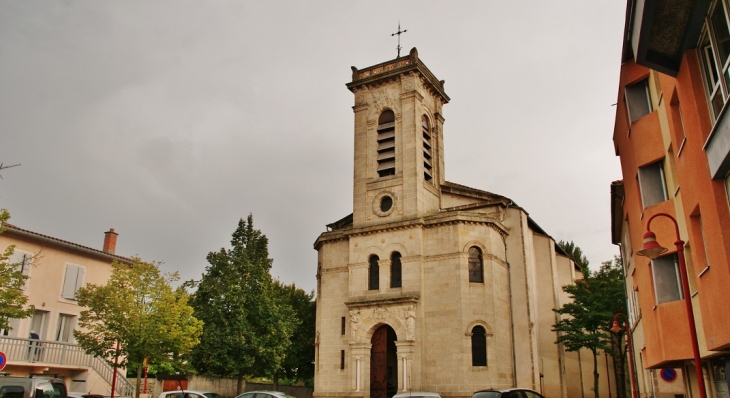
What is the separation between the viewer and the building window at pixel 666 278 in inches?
537

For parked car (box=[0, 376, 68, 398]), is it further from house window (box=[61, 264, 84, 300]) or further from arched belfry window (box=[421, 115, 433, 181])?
arched belfry window (box=[421, 115, 433, 181])

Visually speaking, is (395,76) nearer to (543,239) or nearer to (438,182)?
(438,182)

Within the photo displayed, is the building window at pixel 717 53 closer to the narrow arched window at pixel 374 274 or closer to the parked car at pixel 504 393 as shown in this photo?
the parked car at pixel 504 393

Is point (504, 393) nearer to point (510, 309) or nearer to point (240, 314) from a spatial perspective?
point (510, 309)

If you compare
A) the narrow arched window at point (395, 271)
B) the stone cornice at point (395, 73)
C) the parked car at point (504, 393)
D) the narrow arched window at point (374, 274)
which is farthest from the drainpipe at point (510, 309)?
the parked car at point (504, 393)

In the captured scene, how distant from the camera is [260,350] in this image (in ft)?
110

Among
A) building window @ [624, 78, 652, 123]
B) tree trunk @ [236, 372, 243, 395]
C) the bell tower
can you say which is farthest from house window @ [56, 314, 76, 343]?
building window @ [624, 78, 652, 123]

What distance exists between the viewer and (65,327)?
26.7 m

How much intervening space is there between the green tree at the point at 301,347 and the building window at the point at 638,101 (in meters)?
28.4

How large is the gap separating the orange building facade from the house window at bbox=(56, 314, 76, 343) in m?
24.1

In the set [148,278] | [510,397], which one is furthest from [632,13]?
[148,278]

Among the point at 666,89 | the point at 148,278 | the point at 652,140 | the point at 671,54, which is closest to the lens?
the point at 671,54

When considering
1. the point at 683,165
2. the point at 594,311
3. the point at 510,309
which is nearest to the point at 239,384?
the point at 510,309

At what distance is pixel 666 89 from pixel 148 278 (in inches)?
816
